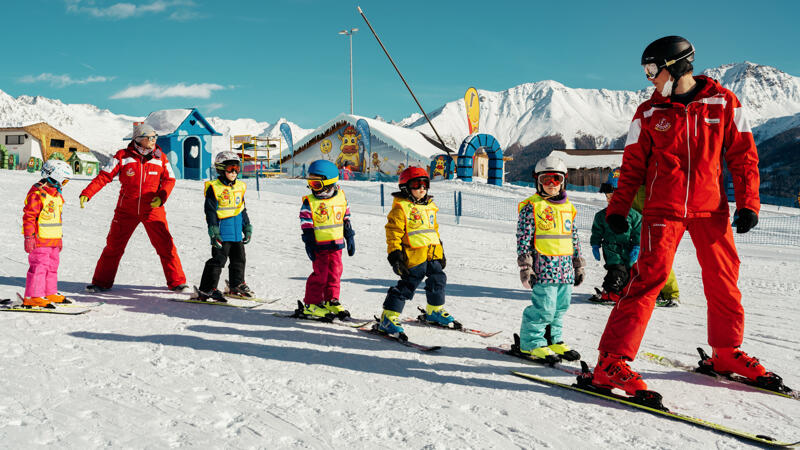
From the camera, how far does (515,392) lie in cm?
311

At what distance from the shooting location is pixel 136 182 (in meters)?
5.79

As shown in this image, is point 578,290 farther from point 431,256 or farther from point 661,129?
point 661,129

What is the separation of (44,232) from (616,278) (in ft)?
19.3

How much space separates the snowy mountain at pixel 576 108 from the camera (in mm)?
134125

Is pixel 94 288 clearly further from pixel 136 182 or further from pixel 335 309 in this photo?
pixel 335 309

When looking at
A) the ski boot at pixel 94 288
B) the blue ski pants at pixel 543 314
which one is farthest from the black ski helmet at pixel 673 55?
the ski boot at pixel 94 288

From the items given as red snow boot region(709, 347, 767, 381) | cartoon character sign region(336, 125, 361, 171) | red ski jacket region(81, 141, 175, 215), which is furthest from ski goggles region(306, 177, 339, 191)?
cartoon character sign region(336, 125, 361, 171)

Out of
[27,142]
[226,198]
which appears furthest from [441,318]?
[27,142]

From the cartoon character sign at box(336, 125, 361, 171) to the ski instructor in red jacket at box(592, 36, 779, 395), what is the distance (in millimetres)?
33862

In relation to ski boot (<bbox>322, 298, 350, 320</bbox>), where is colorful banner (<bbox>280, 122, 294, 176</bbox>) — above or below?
above

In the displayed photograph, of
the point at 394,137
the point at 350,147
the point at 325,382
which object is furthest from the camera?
the point at 350,147

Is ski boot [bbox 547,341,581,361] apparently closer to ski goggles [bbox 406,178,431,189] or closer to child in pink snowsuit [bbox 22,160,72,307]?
ski goggles [bbox 406,178,431,189]

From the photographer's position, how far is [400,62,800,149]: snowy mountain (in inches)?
5281

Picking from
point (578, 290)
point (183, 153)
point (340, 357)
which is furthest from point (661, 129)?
point (183, 153)
